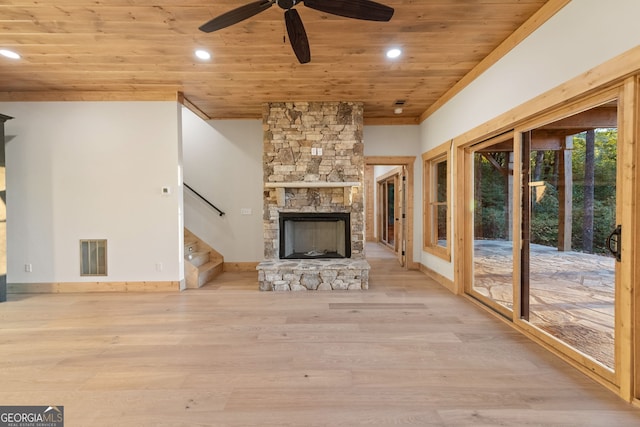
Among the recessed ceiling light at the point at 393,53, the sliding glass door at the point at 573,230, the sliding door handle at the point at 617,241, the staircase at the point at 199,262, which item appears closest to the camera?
the sliding door handle at the point at 617,241

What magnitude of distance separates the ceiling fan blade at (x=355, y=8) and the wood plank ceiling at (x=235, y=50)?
1.74 ft

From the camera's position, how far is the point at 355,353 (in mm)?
2500

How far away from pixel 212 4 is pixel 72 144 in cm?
345

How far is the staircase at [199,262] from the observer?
4.57 m

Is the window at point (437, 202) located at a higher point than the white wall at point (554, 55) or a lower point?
lower

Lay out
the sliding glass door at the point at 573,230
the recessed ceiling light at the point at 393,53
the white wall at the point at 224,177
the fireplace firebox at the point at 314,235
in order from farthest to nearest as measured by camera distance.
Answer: the white wall at the point at 224,177
the fireplace firebox at the point at 314,235
the recessed ceiling light at the point at 393,53
the sliding glass door at the point at 573,230

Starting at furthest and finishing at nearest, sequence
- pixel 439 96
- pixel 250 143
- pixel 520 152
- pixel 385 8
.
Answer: pixel 250 143 → pixel 439 96 → pixel 520 152 → pixel 385 8

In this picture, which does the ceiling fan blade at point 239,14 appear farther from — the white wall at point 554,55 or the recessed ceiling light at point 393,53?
the white wall at point 554,55

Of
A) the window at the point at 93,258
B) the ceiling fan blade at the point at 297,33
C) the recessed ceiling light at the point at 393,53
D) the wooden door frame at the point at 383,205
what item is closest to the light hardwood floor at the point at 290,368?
the window at the point at 93,258

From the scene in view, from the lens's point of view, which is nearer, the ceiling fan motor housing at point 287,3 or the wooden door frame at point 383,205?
the ceiling fan motor housing at point 287,3

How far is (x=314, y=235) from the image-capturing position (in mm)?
5379

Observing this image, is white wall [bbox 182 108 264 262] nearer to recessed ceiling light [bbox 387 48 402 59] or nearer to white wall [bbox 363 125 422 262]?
white wall [bbox 363 125 422 262]

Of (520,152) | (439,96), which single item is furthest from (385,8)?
(439,96)

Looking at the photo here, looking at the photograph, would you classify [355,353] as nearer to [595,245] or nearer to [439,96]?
[595,245]
